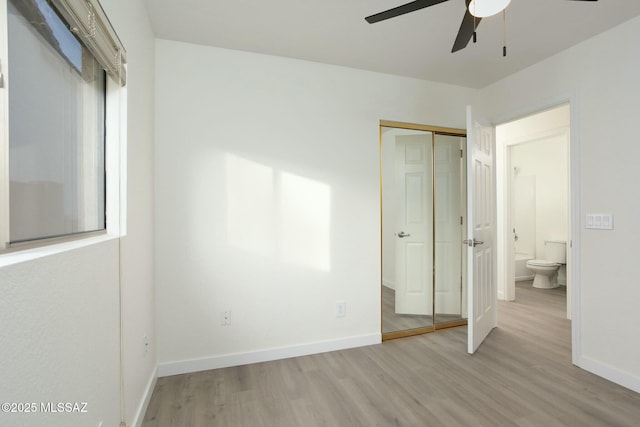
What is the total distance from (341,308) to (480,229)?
4.89 ft

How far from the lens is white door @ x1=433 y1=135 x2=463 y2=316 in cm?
324

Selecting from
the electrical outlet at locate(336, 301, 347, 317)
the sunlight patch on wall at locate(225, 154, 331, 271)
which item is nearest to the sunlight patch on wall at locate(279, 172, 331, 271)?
the sunlight patch on wall at locate(225, 154, 331, 271)

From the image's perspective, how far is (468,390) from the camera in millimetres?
2029

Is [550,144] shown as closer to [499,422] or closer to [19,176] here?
[499,422]

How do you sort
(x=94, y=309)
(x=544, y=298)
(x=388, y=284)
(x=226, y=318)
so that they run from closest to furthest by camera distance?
(x=94, y=309)
(x=226, y=318)
(x=388, y=284)
(x=544, y=298)

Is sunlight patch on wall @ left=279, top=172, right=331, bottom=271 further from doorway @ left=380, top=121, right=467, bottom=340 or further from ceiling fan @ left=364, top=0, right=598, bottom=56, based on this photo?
ceiling fan @ left=364, top=0, right=598, bottom=56

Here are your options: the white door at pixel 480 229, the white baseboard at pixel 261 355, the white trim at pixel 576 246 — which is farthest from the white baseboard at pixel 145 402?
the white trim at pixel 576 246

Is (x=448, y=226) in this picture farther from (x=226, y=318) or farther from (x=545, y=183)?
(x=545, y=183)

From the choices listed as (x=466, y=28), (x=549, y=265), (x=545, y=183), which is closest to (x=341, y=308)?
(x=466, y=28)

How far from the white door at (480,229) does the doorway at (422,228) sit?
0.28 meters

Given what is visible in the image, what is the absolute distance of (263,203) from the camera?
2488 mm

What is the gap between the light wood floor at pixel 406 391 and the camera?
68.9 inches

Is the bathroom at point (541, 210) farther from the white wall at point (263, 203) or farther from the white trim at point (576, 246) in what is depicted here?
the white wall at point (263, 203)

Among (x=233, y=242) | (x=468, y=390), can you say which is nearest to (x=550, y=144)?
(x=468, y=390)
